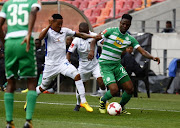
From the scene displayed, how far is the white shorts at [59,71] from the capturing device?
38.0 ft

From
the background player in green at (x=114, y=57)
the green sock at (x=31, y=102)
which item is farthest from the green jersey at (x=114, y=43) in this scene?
the green sock at (x=31, y=102)

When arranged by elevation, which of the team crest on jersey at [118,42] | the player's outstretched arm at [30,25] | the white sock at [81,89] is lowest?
the white sock at [81,89]

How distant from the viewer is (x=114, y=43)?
11406 millimetres

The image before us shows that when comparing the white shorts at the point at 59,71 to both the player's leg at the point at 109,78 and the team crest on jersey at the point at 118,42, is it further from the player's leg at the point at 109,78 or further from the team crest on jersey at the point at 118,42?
the team crest on jersey at the point at 118,42

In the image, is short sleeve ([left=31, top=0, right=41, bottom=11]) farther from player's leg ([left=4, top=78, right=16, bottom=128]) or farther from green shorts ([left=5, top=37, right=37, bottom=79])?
player's leg ([left=4, top=78, right=16, bottom=128])

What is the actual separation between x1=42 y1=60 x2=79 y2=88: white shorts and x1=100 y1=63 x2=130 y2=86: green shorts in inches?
24.6

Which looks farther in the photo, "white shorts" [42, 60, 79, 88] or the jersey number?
"white shorts" [42, 60, 79, 88]

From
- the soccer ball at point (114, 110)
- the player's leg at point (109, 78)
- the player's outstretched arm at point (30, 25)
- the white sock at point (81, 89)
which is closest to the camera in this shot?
the player's outstretched arm at point (30, 25)

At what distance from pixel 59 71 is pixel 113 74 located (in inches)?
46.2

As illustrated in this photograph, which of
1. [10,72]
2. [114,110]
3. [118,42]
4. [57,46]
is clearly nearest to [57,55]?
[57,46]

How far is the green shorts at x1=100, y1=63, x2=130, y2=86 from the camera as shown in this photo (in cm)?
1135

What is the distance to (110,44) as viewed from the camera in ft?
37.5

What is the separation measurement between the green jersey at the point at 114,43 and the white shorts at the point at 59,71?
2.50 feet

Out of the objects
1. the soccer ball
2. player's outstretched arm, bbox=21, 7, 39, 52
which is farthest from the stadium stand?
player's outstretched arm, bbox=21, 7, 39, 52
